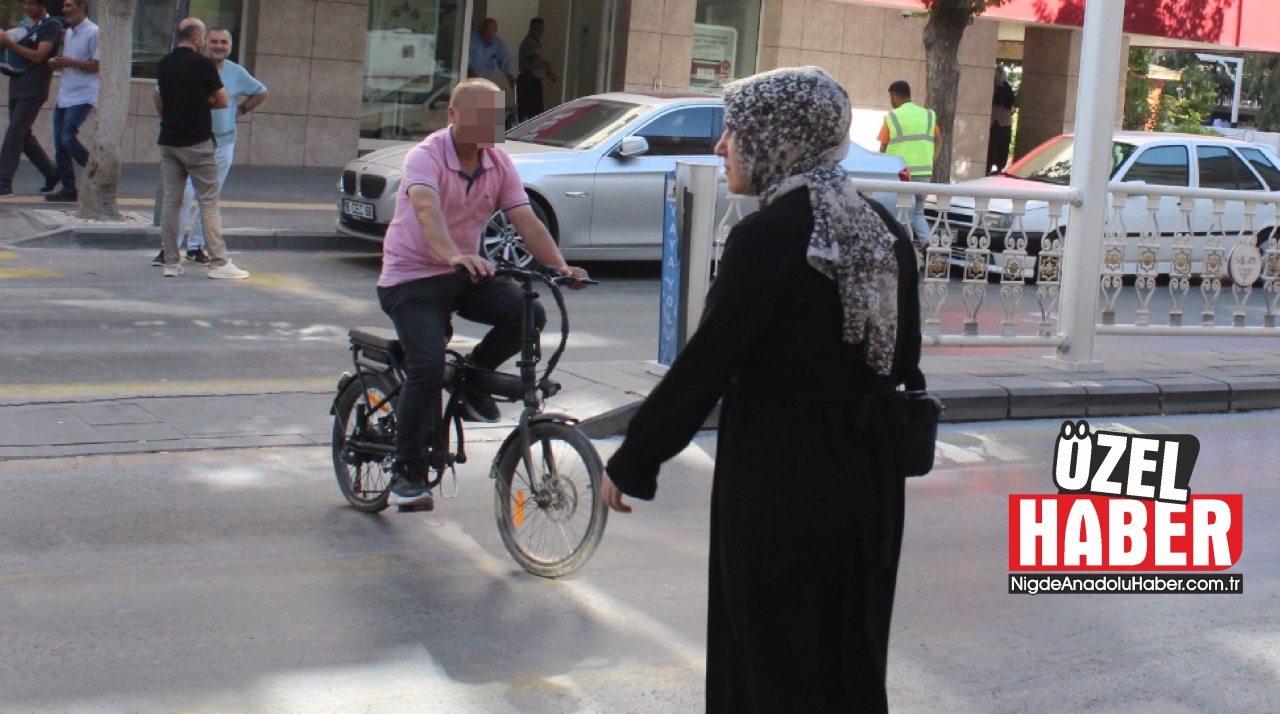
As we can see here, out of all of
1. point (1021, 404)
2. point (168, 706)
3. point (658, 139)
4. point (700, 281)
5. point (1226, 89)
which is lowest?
point (168, 706)

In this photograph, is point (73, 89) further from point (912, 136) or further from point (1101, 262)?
point (1101, 262)

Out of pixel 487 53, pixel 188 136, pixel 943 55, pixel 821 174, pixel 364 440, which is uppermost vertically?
pixel 943 55

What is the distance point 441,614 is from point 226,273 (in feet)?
24.7

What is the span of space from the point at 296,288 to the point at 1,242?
2.67 meters

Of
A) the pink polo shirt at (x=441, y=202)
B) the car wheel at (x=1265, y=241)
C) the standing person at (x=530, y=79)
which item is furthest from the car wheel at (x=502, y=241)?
the standing person at (x=530, y=79)

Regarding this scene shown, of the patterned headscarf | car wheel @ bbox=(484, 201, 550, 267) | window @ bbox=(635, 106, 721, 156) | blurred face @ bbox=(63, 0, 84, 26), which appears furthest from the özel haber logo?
blurred face @ bbox=(63, 0, 84, 26)

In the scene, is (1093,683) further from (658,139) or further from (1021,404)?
(658,139)

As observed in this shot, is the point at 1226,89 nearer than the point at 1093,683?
No

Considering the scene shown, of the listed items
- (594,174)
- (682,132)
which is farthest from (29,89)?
(682,132)

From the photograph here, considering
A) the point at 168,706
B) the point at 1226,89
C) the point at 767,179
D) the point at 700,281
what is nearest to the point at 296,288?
the point at 700,281

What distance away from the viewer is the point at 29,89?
50.8 feet

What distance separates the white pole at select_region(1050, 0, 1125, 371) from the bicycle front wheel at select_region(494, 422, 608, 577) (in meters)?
5.28

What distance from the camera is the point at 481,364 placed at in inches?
244

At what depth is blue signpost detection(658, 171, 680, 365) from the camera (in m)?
8.87
